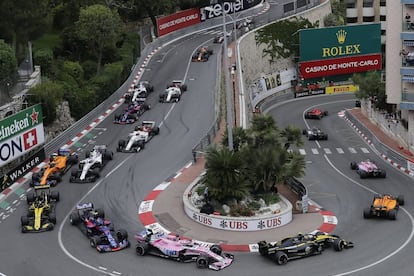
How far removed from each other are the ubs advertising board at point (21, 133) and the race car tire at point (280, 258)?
21595 millimetres

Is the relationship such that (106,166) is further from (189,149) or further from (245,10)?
(245,10)

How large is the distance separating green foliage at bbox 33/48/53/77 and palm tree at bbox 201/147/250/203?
27.9 m

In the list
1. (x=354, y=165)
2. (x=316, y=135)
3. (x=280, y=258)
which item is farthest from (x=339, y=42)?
(x=280, y=258)

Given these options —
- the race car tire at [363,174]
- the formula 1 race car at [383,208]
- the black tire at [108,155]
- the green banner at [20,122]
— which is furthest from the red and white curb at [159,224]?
the green banner at [20,122]

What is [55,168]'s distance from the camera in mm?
49656

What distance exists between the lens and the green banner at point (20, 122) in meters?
48.7

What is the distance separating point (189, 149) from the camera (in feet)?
186

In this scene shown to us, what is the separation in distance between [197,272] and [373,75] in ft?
157

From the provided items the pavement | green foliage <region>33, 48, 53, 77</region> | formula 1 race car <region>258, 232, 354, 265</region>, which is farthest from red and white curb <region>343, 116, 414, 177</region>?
green foliage <region>33, 48, 53, 77</region>

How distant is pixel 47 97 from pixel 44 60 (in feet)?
28.6

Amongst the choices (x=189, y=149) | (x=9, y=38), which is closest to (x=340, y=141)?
(x=189, y=149)

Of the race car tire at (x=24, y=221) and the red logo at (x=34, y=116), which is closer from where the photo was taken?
the race car tire at (x=24, y=221)

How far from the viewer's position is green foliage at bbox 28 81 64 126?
186 ft

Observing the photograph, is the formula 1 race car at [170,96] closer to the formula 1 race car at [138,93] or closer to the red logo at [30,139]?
the formula 1 race car at [138,93]
